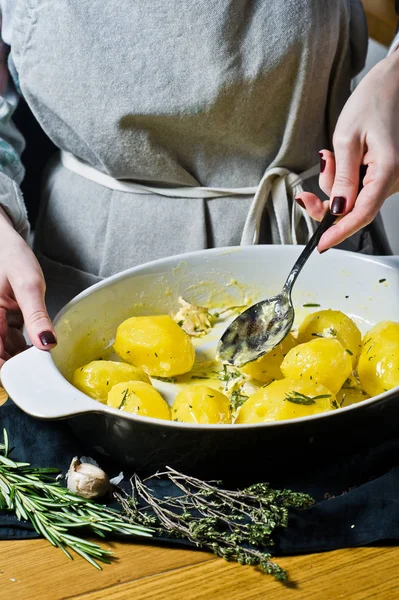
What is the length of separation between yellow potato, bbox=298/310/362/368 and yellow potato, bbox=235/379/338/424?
196 mm

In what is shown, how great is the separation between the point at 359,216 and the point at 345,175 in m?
0.09

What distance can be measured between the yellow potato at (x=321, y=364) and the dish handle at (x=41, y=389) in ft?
0.97

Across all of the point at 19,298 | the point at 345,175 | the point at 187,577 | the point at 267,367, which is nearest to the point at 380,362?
the point at 267,367

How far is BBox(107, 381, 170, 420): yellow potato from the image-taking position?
0.95 m

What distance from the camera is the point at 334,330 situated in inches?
43.9

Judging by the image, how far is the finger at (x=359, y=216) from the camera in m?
1.07

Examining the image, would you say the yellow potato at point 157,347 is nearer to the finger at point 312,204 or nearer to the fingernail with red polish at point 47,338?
the fingernail with red polish at point 47,338

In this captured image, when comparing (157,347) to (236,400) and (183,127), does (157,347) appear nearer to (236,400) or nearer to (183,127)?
(236,400)

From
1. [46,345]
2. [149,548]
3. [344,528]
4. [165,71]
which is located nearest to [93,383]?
[46,345]

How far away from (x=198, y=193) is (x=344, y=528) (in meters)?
0.75

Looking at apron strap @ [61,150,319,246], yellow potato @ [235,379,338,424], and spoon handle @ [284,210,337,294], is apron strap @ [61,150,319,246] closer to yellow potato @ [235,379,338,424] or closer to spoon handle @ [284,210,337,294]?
spoon handle @ [284,210,337,294]

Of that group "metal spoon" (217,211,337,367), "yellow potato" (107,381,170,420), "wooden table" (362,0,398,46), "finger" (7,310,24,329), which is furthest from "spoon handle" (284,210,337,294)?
"wooden table" (362,0,398,46)

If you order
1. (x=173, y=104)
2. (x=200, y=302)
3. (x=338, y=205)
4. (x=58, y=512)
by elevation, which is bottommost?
(x=200, y=302)

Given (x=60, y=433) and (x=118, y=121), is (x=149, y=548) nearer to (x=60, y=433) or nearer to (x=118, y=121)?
(x=60, y=433)
